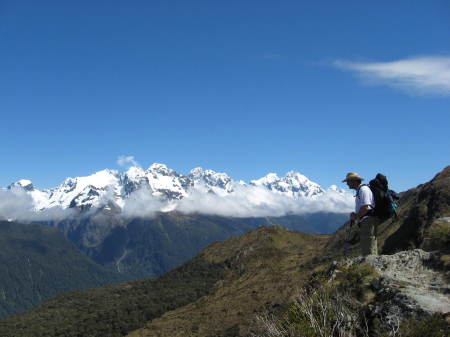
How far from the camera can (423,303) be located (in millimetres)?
13391

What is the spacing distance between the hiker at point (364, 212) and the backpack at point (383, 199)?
0.77 feet

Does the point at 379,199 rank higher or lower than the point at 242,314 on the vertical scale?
higher

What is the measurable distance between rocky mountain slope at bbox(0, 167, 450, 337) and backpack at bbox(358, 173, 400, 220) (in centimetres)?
205

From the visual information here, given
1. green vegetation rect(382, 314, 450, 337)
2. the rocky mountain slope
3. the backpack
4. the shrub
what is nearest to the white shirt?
the backpack

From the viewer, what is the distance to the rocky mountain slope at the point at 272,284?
52.0ft

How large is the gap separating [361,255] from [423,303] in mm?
5713

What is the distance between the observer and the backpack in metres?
16.5

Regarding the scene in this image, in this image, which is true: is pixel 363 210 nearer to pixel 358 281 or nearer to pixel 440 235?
pixel 358 281

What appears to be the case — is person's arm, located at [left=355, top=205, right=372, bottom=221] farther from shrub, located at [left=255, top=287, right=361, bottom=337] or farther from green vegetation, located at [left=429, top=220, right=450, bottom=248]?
green vegetation, located at [left=429, top=220, right=450, bottom=248]

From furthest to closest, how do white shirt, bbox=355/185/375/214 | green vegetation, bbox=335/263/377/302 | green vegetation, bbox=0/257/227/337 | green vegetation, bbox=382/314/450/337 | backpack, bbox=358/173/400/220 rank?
green vegetation, bbox=0/257/227/337 < backpack, bbox=358/173/400/220 < white shirt, bbox=355/185/375/214 < green vegetation, bbox=335/263/377/302 < green vegetation, bbox=382/314/450/337

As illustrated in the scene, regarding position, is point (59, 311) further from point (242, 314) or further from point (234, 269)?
point (242, 314)

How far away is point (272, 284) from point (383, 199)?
272ft

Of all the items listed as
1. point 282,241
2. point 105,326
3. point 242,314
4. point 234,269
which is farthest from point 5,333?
point 242,314

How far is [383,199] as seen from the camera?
54.4ft
